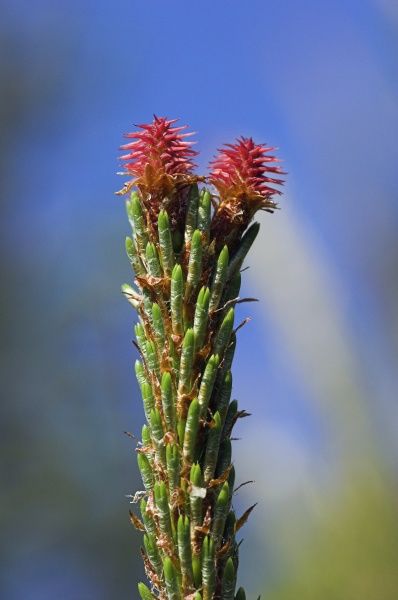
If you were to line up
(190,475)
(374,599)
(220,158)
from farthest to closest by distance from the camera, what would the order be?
(374,599), (220,158), (190,475)

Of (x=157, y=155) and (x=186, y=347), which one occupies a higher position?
(x=157, y=155)

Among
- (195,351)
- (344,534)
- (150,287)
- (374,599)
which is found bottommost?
(374,599)

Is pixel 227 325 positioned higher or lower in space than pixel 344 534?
higher

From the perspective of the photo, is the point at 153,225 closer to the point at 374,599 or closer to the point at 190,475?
the point at 190,475

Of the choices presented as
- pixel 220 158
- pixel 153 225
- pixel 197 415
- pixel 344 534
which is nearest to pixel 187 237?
pixel 153 225

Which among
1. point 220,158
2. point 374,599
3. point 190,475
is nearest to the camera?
point 190,475

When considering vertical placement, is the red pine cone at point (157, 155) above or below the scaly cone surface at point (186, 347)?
above

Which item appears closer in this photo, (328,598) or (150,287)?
(150,287)

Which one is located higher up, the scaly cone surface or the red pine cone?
the red pine cone
